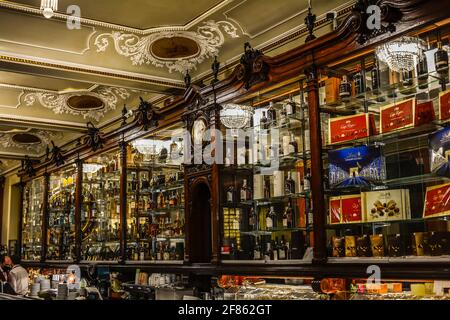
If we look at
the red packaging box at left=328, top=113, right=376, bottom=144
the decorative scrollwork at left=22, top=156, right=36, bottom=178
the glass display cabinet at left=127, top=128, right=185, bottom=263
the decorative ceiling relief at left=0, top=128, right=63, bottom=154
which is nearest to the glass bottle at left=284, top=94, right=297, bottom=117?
the red packaging box at left=328, top=113, right=376, bottom=144

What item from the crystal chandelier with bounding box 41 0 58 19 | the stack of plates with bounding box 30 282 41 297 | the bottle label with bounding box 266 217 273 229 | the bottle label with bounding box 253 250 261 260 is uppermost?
the crystal chandelier with bounding box 41 0 58 19

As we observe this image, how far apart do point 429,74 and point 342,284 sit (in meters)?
1.81

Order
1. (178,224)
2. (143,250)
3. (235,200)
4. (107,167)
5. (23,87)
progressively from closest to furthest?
(235,200) → (178,224) → (143,250) → (23,87) → (107,167)

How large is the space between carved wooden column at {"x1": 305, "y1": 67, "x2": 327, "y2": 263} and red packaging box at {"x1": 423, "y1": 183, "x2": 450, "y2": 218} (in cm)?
100

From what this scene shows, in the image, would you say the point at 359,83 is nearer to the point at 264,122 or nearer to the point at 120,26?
the point at 264,122

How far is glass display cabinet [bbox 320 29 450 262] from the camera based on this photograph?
13.1 ft

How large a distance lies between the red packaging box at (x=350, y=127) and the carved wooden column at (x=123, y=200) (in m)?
4.29

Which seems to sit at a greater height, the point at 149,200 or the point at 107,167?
the point at 107,167

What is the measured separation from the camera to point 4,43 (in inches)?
247

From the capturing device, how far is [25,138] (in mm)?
12336

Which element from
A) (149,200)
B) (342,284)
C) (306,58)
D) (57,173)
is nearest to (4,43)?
(149,200)

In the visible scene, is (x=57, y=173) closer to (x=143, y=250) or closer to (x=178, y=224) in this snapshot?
(x=143, y=250)

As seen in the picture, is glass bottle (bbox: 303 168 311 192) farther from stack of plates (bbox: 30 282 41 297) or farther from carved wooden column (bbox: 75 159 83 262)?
carved wooden column (bbox: 75 159 83 262)

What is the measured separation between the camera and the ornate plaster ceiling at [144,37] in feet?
18.5
